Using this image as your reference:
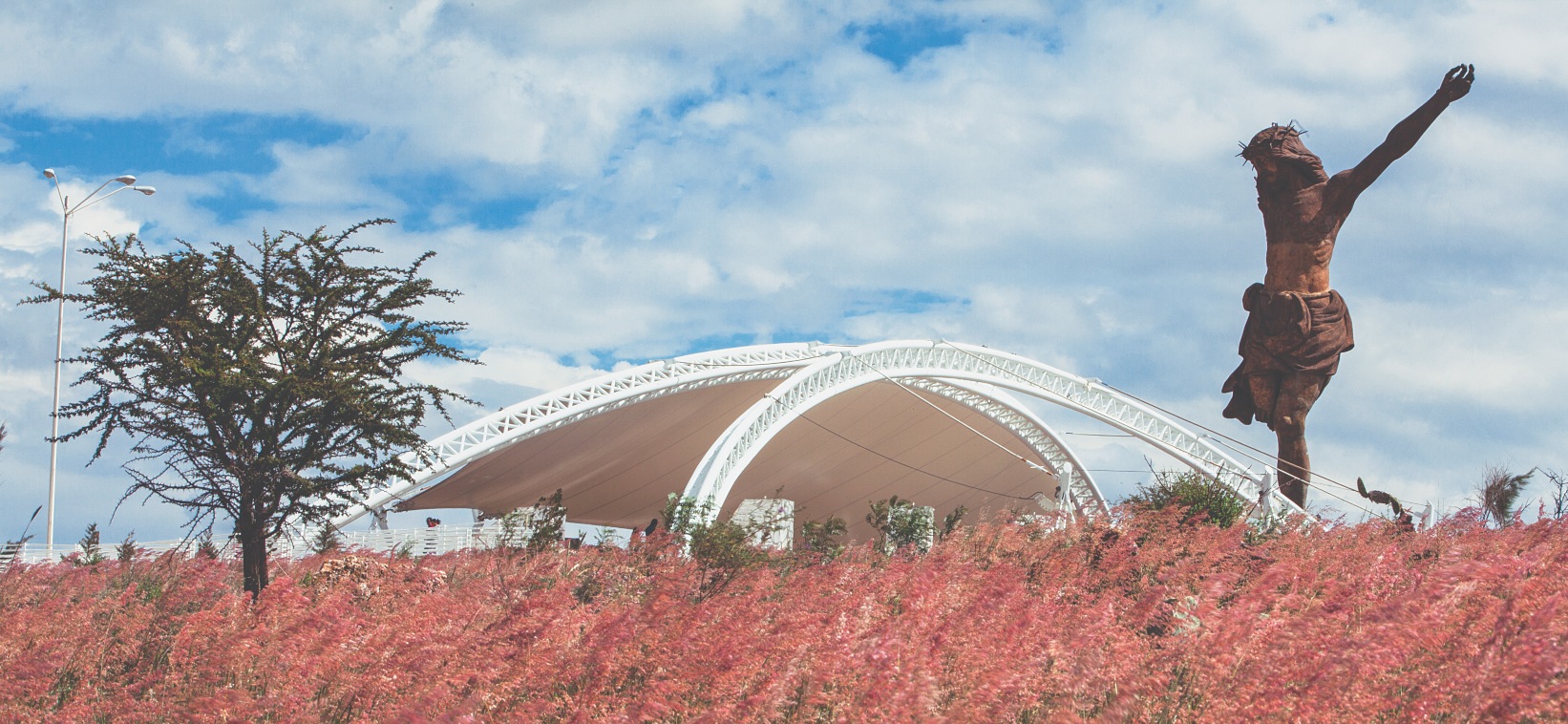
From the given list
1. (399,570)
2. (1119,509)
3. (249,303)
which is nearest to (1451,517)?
(1119,509)

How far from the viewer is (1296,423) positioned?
1972 cm

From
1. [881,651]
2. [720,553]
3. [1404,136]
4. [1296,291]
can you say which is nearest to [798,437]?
[1296,291]

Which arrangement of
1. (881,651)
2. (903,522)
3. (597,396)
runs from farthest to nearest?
1. (597,396)
2. (903,522)
3. (881,651)

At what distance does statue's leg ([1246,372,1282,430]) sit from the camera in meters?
20.0

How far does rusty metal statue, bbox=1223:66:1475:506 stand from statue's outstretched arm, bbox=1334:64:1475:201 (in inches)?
0.8

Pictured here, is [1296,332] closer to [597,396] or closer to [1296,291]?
[1296,291]

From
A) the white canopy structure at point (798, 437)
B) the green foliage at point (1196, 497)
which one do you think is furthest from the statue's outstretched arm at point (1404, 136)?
the white canopy structure at point (798, 437)

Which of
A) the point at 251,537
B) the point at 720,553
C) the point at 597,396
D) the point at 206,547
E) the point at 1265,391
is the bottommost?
the point at 720,553

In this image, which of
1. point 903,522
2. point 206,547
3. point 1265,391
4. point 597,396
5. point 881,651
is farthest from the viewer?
point 597,396

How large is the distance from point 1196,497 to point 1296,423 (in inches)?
104

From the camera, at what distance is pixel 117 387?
1673cm

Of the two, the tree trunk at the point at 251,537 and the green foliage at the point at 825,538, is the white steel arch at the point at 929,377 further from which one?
the tree trunk at the point at 251,537

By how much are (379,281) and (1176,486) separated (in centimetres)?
1202

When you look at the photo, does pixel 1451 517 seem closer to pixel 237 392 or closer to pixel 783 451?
pixel 237 392
